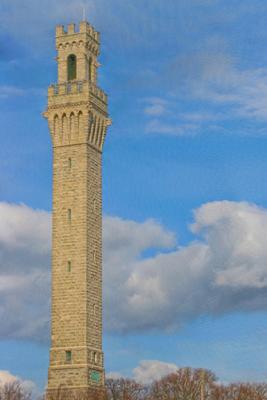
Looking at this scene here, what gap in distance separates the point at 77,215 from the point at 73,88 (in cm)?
1268

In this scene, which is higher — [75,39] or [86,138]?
[75,39]

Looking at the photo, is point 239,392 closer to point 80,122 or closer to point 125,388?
point 125,388

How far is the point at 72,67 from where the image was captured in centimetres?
9244

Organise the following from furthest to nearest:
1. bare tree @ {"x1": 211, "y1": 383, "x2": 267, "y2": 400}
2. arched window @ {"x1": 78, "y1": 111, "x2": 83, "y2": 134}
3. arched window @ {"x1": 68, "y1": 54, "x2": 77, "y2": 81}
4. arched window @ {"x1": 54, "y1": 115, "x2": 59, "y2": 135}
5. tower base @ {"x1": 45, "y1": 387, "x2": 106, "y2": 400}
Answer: bare tree @ {"x1": 211, "y1": 383, "x2": 267, "y2": 400}
arched window @ {"x1": 68, "y1": 54, "x2": 77, "y2": 81}
arched window @ {"x1": 54, "y1": 115, "x2": 59, "y2": 135}
arched window @ {"x1": 78, "y1": 111, "x2": 83, "y2": 134}
tower base @ {"x1": 45, "y1": 387, "x2": 106, "y2": 400}

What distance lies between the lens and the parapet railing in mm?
89875

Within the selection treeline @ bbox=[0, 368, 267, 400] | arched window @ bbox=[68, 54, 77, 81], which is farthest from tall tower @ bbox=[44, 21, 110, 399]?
treeline @ bbox=[0, 368, 267, 400]

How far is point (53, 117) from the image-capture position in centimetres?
9012

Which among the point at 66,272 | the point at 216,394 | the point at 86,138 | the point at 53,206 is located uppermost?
the point at 86,138

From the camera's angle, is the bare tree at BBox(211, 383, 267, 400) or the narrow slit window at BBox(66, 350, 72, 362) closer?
the narrow slit window at BBox(66, 350, 72, 362)

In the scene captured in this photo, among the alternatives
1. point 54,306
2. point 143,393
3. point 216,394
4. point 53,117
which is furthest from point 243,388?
point 53,117

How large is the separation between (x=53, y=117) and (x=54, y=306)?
18.2 meters

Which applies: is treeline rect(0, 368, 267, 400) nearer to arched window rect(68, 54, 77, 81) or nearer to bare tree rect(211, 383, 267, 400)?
bare tree rect(211, 383, 267, 400)

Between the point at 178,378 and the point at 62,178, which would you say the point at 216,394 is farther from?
the point at 62,178

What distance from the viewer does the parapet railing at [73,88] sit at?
8988 centimetres
